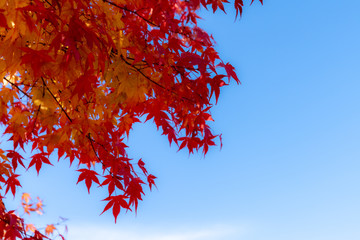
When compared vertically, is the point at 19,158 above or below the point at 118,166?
above

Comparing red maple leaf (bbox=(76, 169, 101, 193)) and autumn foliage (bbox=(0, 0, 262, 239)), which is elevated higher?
autumn foliage (bbox=(0, 0, 262, 239))

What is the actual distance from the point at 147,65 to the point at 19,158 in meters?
2.57

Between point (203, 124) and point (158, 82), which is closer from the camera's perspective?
point (158, 82)

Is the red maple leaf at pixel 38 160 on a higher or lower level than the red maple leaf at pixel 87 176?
higher

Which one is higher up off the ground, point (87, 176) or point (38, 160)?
point (38, 160)

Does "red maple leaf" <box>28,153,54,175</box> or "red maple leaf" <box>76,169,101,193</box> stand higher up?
"red maple leaf" <box>28,153,54,175</box>

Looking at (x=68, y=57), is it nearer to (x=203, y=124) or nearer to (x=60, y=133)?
(x=60, y=133)

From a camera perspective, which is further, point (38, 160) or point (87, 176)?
point (38, 160)

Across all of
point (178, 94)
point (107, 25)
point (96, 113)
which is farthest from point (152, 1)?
point (96, 113)

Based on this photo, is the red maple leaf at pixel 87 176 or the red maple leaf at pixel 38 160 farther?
the red maple leaf at pixel 38 160

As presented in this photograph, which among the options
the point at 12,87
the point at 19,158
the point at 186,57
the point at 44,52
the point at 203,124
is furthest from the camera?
the point at 19,158

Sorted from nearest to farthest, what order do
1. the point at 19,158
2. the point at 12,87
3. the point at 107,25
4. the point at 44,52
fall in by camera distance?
the point at 44,52
the point at 107,25
the point at 12,87
the point at 19,158

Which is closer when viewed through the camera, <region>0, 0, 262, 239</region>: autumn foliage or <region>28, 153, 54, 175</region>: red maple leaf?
<region>0, 0, 262, 239</region>: autumn foliage

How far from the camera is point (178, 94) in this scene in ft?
15.0
